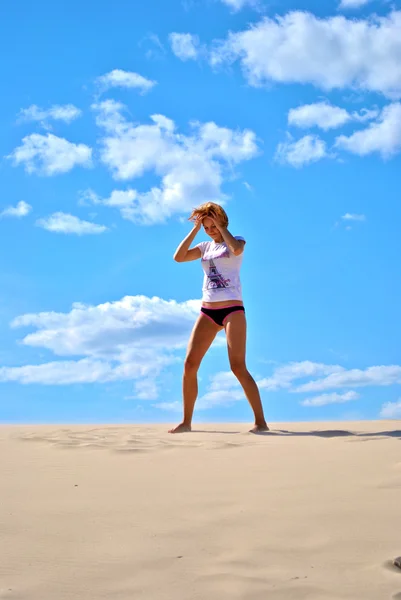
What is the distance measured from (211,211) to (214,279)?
701 millimetres

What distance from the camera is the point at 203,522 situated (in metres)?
2.96

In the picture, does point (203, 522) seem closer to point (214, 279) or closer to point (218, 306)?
point (218, 306)

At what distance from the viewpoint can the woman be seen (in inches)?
259

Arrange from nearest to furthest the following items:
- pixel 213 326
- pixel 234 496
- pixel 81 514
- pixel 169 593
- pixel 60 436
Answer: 1. pixel 169 593
2. pixel 81 514
3. pixel 234 496
4. pixel 60 436
5. pixel 213 326

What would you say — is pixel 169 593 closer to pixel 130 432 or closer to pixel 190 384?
pixel 130 432

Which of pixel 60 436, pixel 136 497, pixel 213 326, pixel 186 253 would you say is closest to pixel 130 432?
pixel 60 436

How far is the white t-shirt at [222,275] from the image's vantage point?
263 inches

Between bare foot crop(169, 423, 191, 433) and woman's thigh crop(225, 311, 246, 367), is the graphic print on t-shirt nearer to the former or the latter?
woman's thigh crop(225, 311, 246, 367)

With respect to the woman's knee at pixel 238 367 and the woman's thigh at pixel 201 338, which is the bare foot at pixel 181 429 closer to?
the woman's thigh at pixel 201 338

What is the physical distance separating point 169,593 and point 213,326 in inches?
180

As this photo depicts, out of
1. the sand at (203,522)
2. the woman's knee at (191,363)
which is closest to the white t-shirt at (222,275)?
the woman's knee at (191,363)

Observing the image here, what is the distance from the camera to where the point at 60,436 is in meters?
5.84

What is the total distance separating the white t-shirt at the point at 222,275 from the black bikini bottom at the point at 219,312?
91mm

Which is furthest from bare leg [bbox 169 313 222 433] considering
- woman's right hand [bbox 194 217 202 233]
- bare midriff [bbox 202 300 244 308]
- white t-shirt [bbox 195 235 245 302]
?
woman's right hand [bbox 194 217 202 233]
